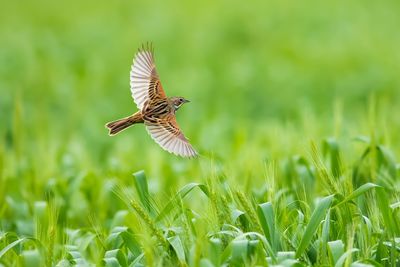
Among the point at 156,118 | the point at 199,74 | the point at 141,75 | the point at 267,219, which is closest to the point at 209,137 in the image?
the point at 199,74

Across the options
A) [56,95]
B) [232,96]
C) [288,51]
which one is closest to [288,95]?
[232,96]

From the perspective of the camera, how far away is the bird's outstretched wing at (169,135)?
3088 mm

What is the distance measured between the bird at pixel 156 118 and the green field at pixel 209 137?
0.57m

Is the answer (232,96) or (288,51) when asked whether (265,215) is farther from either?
(288,51)

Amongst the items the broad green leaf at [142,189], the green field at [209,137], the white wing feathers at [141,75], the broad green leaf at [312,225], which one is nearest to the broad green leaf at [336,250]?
the green field at [209,137]

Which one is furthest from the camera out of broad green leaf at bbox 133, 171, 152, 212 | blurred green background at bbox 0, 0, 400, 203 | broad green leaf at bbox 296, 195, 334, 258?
blurred green background at bbox 0, 0, 400, 203

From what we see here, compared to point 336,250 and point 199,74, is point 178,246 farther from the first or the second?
point 199,74

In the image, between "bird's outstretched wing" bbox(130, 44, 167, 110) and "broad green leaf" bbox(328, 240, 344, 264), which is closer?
"bird's outstretched wing" bbox(130, 44, 167, 110)

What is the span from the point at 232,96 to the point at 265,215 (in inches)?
319

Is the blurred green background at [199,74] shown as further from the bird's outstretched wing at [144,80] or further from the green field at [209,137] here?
the bird's outstretched wing at [144,80]

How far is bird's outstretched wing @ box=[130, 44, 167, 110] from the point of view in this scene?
3266 mm

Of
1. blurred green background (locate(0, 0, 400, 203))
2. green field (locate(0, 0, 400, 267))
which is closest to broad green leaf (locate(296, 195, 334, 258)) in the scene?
green field (locate(0, 0, 400, 267))

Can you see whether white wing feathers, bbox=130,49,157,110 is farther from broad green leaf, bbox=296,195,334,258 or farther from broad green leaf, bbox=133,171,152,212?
broad green leaf, bbox=296,195,334,258

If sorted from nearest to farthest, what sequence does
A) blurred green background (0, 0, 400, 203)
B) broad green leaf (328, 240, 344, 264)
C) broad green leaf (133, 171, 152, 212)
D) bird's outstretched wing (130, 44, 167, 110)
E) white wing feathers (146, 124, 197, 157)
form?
white wing feathers (146, 124, 197, 157)
bird's outstretched wing (130, 44, 167, 110)
broad green leaf (328, 240, 344, 264)
broad green leaf (133, 171, 152, 212)
blurred green background (0, 0, 400, 203)
